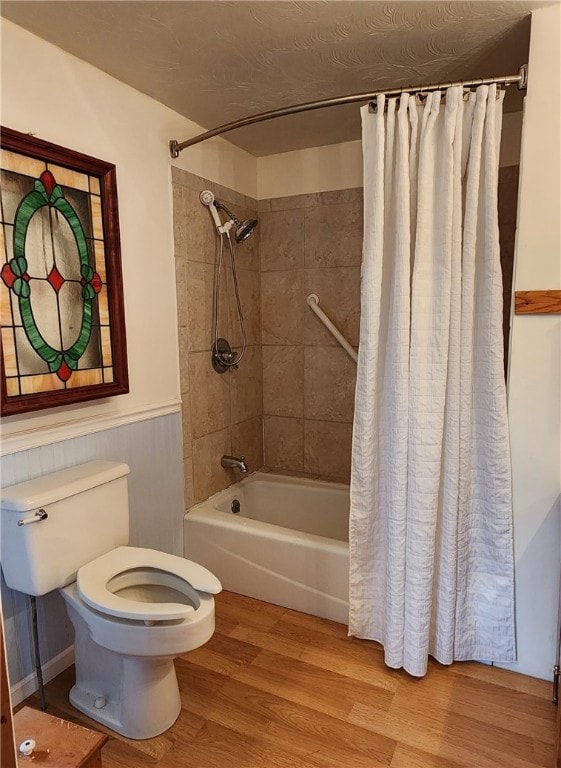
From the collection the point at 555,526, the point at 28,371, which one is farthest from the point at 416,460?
the point at 28,371

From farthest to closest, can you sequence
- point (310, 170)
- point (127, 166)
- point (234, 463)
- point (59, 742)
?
point (310, 170)
point (234, 463)
point (127, 166)
point (59, 742)

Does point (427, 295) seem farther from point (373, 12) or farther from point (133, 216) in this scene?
point (133, 216)

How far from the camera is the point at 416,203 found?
1.70 m

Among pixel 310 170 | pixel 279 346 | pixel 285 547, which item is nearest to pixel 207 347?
pixel 279 346

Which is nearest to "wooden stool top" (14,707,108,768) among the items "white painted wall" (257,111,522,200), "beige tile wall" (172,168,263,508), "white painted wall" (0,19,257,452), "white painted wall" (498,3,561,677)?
"white painted wall" (0,19,257,452)

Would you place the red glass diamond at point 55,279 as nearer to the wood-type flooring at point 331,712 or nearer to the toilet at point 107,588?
the toilet at point 107,588

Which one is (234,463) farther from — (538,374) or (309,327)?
(538,374)

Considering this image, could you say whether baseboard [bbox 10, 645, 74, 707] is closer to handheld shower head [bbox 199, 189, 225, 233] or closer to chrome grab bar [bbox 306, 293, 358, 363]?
chrome grab bar [bbox 306, 293, 358, 363]

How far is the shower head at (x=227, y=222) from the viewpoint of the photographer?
2441 mm

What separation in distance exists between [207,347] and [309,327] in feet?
2.24

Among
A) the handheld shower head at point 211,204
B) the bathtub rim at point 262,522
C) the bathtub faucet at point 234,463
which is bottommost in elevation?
the bathtub rim at point 262,522

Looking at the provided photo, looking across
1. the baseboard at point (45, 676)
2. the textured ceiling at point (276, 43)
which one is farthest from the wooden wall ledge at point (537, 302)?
the baseboard at point (45, 676)

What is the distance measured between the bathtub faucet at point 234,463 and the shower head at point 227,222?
47.5 inches

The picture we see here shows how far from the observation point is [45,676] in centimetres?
180
